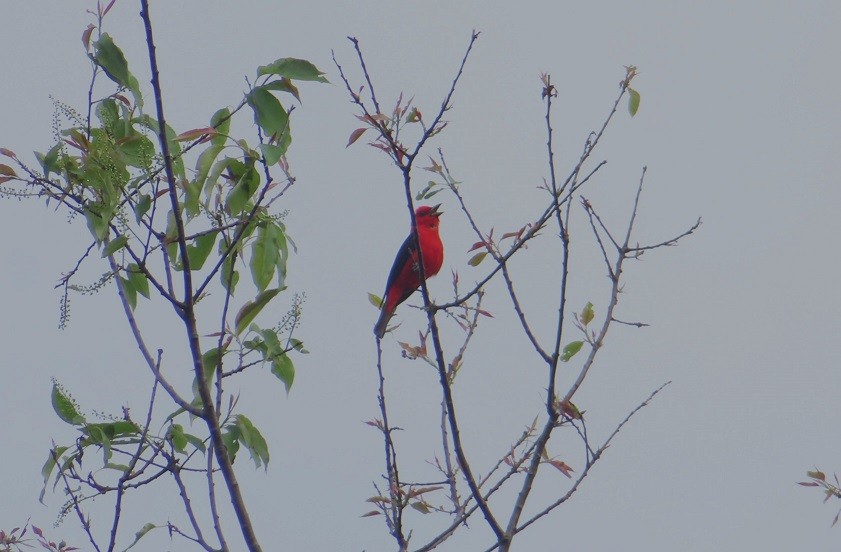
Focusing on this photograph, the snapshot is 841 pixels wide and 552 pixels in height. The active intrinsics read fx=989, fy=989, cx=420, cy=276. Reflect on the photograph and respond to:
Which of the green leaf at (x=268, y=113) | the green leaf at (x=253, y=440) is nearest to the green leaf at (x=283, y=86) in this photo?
the green leaf at (x=268, y=113)

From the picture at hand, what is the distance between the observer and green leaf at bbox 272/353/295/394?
2627 millimetres

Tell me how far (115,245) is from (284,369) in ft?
1.85

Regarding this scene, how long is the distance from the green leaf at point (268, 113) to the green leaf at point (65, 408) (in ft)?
2.85

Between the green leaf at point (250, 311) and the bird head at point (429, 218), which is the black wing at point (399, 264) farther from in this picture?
the green leaf at point (250, 311)

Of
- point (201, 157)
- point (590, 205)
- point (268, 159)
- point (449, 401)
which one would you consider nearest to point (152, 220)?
point (201, 157)

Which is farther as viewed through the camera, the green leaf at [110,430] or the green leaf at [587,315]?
the green leaf at [587,315]

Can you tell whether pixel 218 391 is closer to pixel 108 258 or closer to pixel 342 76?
pixel 108 258

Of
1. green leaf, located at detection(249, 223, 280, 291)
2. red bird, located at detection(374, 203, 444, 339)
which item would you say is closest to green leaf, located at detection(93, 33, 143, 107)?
green leaf, located at detection(249, 223, 280, 291)

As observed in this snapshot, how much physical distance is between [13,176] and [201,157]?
461 mm

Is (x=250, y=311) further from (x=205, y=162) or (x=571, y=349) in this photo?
(x=571, y=349)

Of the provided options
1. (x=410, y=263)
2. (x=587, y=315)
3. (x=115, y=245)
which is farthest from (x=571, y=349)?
(x=410, y=263)

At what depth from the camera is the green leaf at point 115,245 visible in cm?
236

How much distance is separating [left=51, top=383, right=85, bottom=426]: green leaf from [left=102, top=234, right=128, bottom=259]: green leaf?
43 centimetres

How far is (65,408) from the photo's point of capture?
8.34 feet
